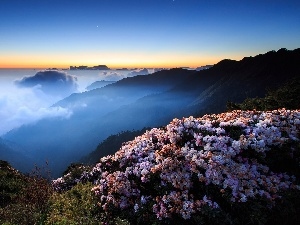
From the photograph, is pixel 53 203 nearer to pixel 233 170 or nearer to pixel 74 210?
pixel 74 210

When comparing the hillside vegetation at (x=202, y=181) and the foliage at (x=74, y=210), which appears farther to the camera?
the foliage at (x=74, y=210)

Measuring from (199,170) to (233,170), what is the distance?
810mm

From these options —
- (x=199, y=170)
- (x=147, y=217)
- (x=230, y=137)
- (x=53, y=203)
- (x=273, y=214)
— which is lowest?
(x=53, y=203)

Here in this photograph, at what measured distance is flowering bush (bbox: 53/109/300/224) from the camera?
23.2 feet

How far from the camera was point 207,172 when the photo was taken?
740 cm

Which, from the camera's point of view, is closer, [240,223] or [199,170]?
[240,223]

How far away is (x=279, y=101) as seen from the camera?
21125mm

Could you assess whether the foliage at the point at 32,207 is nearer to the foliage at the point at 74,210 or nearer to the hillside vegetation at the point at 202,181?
the hillside vegetation at the point at 202,181

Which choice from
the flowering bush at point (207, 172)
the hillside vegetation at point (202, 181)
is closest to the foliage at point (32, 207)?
the hillside vegetation at point (202, 181)

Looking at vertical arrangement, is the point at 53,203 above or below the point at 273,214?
below

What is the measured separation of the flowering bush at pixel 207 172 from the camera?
7.07 metres

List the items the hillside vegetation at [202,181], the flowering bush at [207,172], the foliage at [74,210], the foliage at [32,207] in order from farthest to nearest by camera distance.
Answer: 1. the foliage at [32,207]
2. the foliage at [74,210]
3. the flowering bush at [207,172]
4. the hillside vegetation at [202,181]

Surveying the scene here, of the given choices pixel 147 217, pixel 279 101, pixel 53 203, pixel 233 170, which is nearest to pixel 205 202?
pixel 233 170

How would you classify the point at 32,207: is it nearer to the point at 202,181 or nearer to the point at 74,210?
the point at 74,210
